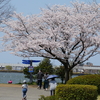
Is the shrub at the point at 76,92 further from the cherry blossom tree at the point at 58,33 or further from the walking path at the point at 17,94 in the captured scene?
→ the cherry blossom tree at the point at 58,33

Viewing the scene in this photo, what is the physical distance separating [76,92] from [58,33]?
39.4 feet

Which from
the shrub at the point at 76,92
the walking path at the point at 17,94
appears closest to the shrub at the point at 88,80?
the walking path at the point at 17,94

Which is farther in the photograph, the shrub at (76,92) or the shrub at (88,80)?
the shrub at (88,80)

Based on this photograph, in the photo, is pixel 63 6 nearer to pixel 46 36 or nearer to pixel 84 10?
pixel 84 10

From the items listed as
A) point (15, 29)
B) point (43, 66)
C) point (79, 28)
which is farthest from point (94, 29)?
point (43, 66)

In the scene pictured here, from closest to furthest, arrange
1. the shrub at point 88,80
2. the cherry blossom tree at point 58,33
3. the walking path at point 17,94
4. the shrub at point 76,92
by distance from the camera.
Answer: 1. the shrub at point 76,92
2. the walking path at point 17,94
3. the shrub at point 88,80
4. the cherry blossom tree at point 58,33

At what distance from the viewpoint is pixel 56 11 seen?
2681 cm

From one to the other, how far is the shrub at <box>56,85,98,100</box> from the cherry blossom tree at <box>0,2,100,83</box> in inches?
405

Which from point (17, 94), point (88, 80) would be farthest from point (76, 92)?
point (17, 94)

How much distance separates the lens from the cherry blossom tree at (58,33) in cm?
2442

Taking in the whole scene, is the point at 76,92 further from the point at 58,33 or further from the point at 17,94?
the point at 58,33

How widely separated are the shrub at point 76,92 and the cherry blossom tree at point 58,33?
10300 mm

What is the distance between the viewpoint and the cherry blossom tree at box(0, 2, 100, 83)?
24422 millimetres

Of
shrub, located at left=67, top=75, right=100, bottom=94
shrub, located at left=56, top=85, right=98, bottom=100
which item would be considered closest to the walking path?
shrub, located at left=67, top=75, right=100, bottom=94
